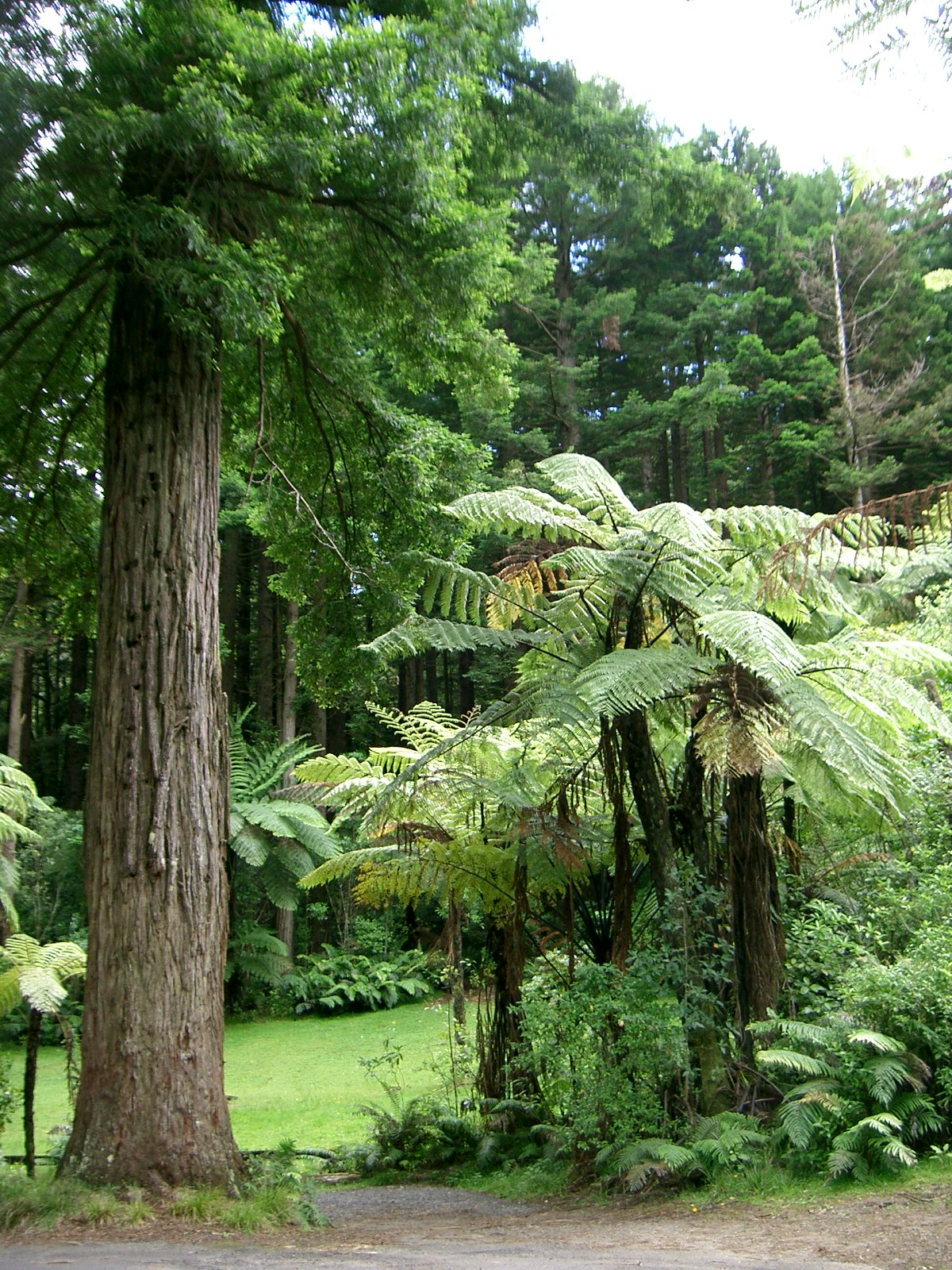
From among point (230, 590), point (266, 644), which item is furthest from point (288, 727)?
point (230, 590)

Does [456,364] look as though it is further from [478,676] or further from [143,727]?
[478,676]

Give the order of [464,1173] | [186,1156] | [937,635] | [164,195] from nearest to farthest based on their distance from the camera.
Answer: [186,1156] → [164,195] → [464,1173] → [937,635]

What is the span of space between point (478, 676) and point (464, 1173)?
46.8 ft

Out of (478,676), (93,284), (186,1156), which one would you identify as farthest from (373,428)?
(478,676)

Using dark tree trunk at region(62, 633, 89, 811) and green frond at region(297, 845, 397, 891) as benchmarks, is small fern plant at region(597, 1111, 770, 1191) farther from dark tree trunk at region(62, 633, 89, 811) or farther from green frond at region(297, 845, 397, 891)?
dark tree trunk at region(62, 633, 89, 811)

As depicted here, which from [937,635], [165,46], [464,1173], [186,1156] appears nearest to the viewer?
[186,1156]

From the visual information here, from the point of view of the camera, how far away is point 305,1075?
12.0 meters

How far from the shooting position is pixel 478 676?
67.6 ft

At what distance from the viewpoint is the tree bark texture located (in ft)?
15.7

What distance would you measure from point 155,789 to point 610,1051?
2.79m

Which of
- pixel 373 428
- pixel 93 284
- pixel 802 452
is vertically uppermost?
pixel 802 452

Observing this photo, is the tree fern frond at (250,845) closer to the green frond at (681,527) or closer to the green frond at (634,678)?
the green frond at (634,678)

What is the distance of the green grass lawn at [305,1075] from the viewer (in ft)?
29.8

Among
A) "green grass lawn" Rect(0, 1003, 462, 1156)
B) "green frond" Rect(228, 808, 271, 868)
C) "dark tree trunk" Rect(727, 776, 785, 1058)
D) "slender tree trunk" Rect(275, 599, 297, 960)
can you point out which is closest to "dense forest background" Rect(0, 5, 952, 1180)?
"dark tree trunk" Rect(727, 776, 785, 1058)
